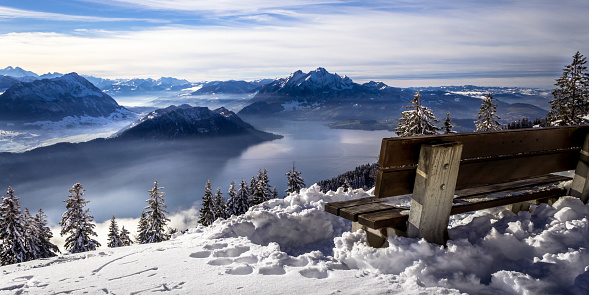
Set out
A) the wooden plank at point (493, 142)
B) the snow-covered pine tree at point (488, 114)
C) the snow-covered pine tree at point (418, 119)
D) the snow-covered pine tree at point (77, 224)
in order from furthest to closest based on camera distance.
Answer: the snow-covered pine tree at point (488, 114), the snow-covered pine tree at point (77, 224), the snow-covered pine tree at point (418, 119), the wooden plank at point (493, 142)

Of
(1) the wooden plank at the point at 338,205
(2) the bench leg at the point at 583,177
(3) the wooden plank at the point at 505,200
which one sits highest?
(2) the bench leg at the point at 583,177

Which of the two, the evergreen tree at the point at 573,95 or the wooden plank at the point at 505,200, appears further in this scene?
the evergreen tree at the point at 573,95

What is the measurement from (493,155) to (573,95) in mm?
31463

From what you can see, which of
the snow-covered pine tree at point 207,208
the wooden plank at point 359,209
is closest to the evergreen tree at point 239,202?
the snow-covered pine tree at point 207,208

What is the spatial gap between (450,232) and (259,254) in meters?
2.39

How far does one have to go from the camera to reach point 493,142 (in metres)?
4.19

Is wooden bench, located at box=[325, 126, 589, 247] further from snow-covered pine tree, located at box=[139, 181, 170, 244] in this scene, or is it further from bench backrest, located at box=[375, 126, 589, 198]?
snow-covered pine tree, located at box=[139, 181, 170, 244]

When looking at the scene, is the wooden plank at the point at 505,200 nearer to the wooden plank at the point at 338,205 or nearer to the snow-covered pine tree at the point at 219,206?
the wooden plank at the point at 338,205

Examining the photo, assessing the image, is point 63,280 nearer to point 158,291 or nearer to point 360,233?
point 158,291

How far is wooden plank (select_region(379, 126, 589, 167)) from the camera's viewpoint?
3.65 meters

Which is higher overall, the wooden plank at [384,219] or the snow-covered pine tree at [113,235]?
the wooden plank at [384,219]

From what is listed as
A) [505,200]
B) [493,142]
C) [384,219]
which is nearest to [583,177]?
[505,200]

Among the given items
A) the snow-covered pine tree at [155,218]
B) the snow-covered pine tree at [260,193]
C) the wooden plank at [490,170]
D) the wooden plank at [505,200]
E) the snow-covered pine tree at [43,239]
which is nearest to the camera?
the wooden plank at [490,170]

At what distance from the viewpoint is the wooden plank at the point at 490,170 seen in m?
3.80
